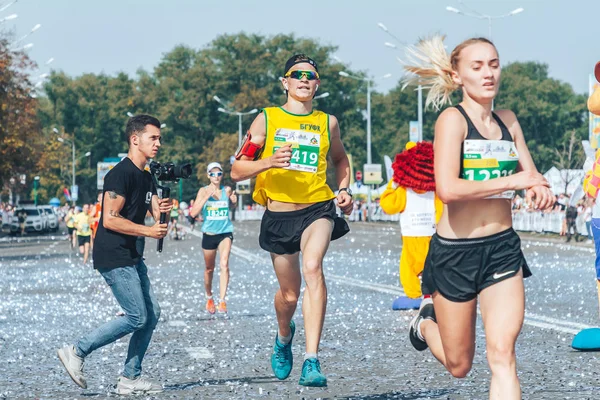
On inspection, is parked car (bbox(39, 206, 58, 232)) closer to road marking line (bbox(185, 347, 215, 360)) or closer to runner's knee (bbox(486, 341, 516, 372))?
road marking line (bbox(185, 347, 215, 360))

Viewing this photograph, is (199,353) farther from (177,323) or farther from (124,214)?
(177,323)

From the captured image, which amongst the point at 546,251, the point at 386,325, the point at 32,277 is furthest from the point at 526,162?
the point at 546,251

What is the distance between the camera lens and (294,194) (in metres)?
8.88

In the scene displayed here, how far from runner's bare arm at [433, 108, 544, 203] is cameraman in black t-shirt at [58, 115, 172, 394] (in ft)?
9.37

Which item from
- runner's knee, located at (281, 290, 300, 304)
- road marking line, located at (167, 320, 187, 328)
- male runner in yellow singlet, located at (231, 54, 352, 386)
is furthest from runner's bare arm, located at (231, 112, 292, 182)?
A: road marking line, located at (167, 320, 187, 328)

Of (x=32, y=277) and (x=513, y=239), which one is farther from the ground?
(x=513, y=239)

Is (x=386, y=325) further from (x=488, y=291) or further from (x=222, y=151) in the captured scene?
(x=222, y=151)

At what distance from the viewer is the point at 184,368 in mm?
9922

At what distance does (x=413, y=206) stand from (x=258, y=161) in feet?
20.2

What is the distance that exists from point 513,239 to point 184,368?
4.36 meters

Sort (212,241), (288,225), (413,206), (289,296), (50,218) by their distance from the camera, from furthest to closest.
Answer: (50,218)
(212,241)
(413,206)
(289,296)
(288,225)

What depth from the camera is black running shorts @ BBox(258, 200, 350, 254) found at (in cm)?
884

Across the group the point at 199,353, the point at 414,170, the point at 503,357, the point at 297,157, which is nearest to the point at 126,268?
the point at 297,157

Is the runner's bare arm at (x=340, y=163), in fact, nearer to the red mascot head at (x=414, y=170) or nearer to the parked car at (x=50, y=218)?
the red mascot head at (x=414, y=170)
